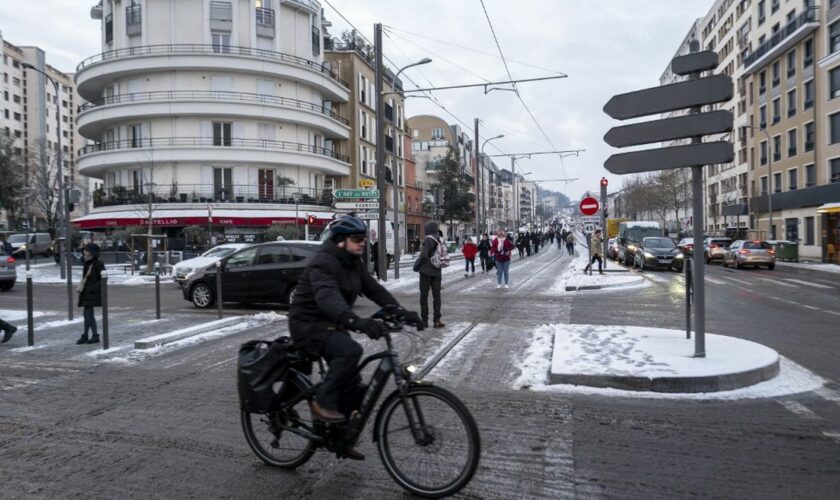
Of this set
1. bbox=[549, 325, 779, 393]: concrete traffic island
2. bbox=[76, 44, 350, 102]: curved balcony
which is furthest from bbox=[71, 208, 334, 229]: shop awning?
bbox=[549, 325, 779, 393]: concrete traffic island

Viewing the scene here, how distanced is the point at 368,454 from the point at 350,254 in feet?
5.02

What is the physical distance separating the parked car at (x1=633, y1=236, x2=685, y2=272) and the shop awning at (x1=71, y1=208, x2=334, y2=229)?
21.4 meters

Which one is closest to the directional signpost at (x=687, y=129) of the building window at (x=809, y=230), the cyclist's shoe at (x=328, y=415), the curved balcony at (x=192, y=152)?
the cyclist's shoe at (x=328, y=415)

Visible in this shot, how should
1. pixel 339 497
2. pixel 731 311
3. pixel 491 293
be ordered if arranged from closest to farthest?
pixel 339 497
pixel 731 311
pixel 491 293

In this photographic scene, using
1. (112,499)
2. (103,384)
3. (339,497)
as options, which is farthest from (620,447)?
(103,384)

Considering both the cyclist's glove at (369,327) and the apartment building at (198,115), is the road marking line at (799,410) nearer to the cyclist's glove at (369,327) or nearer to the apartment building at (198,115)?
the cyclist's glove at (369,327)

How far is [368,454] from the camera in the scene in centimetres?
442

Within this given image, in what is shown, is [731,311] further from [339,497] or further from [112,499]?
[112,499]

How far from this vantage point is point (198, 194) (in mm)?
38938

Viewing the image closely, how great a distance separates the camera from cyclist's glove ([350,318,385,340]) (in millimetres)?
3578

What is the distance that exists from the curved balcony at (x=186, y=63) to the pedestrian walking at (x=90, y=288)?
32273mm

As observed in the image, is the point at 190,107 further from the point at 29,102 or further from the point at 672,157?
the point at 29,102

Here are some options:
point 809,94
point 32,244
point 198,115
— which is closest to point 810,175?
point 809,94

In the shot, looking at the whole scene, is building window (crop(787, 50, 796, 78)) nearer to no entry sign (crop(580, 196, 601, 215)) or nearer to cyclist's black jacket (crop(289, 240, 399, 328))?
no entry sign (crop(580, 196, 601, 215))
